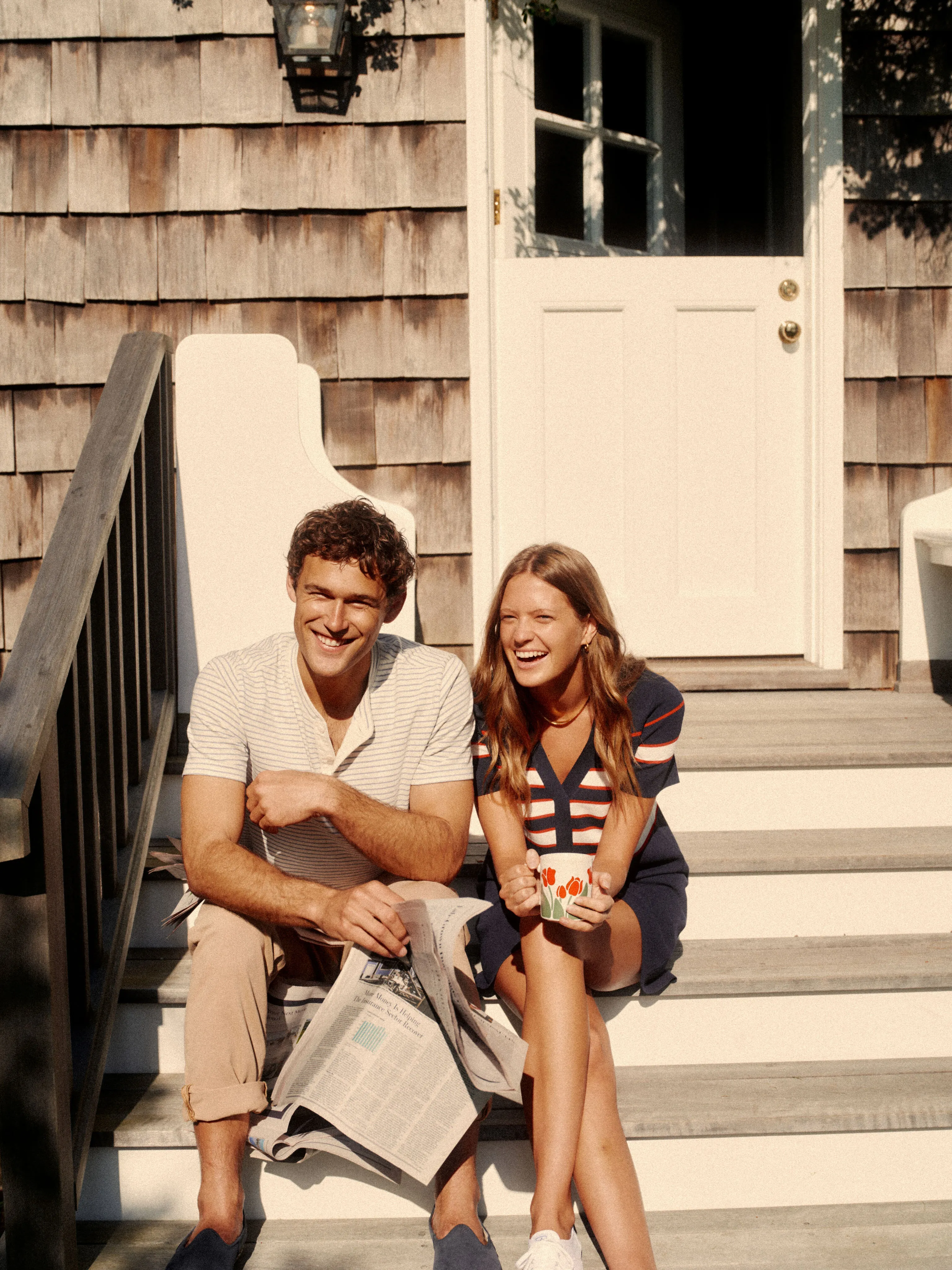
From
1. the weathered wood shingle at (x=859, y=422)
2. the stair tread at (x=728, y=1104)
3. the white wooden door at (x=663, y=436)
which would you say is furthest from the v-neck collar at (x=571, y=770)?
the weathered wood shingle at (x=859, y=422)

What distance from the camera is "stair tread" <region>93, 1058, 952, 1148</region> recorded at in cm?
169

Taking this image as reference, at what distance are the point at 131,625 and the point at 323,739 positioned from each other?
683 mm

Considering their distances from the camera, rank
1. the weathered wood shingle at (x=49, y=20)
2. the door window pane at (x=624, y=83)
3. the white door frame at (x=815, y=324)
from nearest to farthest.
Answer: the weathered wood shingle at (x=49, y=20) → the white door frame at (x=815, y=324) → the door window pane at (x=624, y=83)

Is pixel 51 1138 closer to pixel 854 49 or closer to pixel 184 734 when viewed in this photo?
pixel 184 734

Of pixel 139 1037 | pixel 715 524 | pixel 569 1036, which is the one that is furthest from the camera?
pixel 715 524

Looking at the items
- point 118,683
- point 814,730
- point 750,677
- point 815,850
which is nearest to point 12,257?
point 118,683

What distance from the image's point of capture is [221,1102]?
1.56m

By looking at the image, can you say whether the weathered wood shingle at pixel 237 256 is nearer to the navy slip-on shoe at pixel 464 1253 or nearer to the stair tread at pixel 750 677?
the stair tread at pixel 750 677

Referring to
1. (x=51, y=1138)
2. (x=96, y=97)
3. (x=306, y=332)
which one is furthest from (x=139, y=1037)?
(x=96, y=97)

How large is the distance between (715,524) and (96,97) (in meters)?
2.26

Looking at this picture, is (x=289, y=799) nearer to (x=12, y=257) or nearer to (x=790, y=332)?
(x=12, y=257)

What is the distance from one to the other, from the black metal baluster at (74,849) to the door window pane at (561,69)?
2602 millimetres

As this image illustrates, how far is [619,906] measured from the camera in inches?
72.1

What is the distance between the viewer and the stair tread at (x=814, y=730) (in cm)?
240
